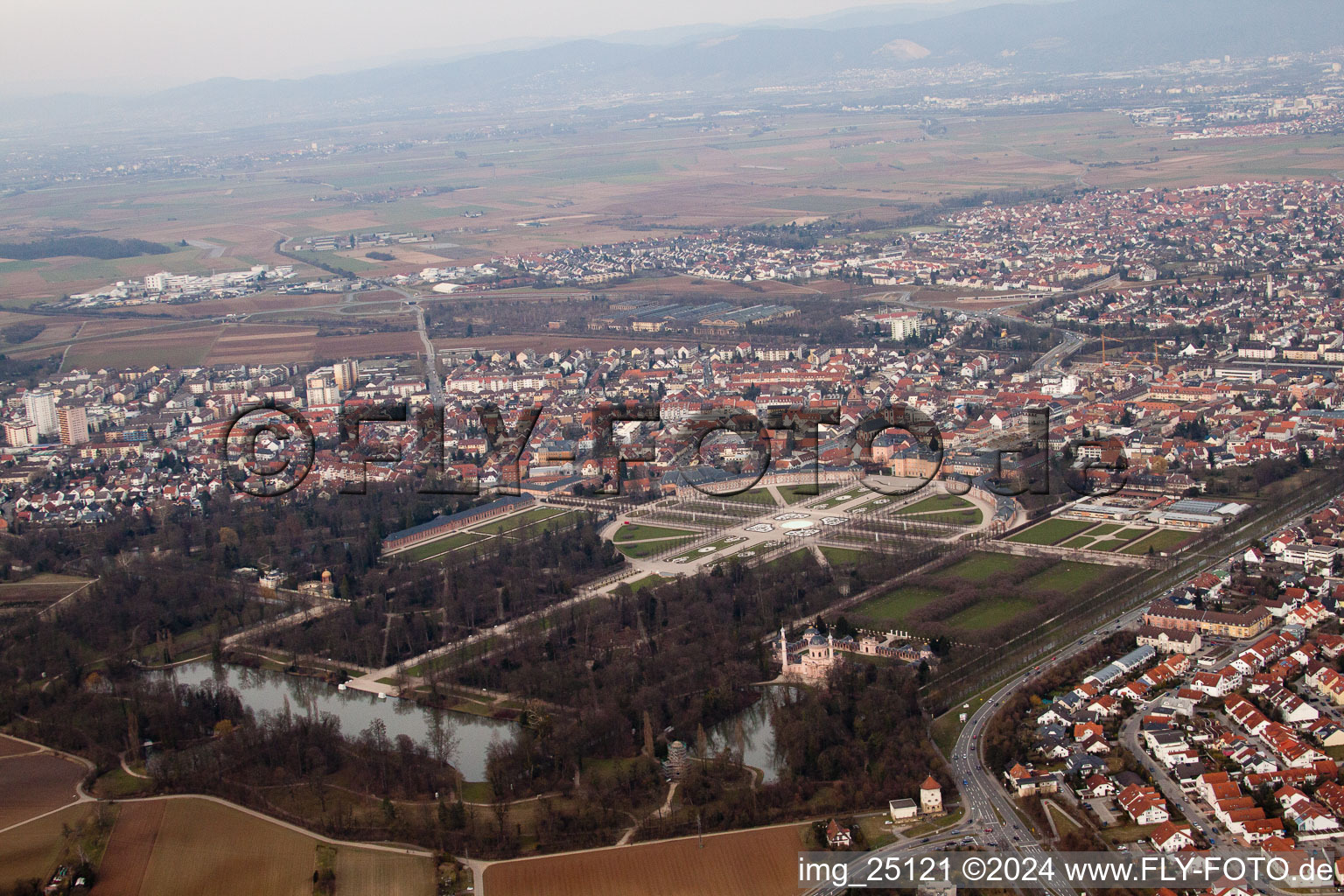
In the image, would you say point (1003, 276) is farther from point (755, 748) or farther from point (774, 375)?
point (755, 748)

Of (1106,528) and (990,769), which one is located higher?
(990,769)

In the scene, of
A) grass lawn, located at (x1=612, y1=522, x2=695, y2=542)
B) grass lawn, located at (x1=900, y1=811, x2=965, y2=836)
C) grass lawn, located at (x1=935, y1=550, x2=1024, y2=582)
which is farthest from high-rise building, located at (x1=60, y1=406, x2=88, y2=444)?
grass lawn, located at (x1=900, y1=811, x2=965, y2=836)

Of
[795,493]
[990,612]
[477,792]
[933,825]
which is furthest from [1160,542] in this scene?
[477,792]

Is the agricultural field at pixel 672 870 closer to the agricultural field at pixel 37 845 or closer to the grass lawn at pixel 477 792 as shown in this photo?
the grass lawn at pixel 477 792

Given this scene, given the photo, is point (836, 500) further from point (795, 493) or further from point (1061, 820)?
point (1061, 820)

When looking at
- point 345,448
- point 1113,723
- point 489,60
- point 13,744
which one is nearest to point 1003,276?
point 345,448

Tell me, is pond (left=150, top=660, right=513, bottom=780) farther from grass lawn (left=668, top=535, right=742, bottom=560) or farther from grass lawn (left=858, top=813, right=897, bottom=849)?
grass lawn (left=668, top=535, right=742, bottom=560)
